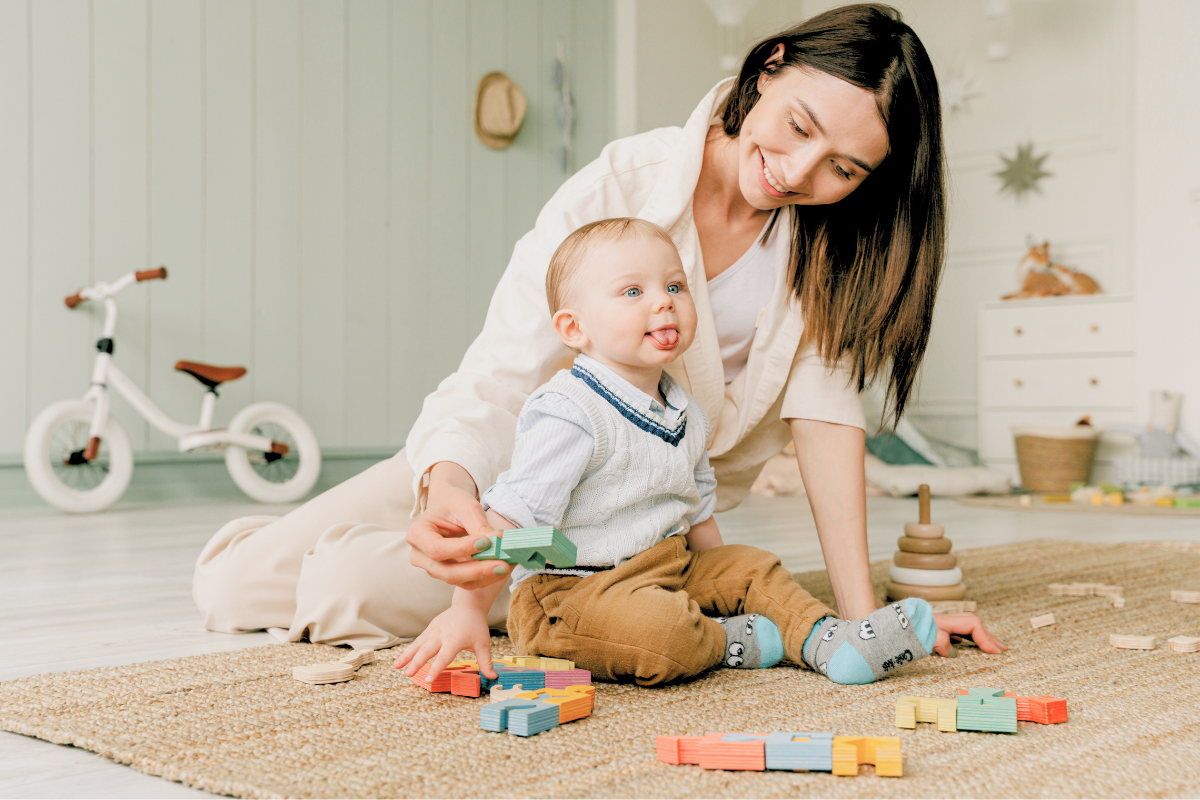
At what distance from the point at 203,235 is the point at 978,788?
3092 millimetres

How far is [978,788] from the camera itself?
0.67 m

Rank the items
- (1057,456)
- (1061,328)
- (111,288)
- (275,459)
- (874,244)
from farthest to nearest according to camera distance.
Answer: (1061,328)
(1057,456)
(275,459)
(111,288)
(874,244)

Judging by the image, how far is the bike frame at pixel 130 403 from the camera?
2924mm

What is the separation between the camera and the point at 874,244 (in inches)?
49.5

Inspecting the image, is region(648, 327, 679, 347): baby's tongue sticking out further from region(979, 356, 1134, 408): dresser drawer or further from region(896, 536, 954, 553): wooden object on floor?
region(979, 356, 1134, 408): dresser drawer

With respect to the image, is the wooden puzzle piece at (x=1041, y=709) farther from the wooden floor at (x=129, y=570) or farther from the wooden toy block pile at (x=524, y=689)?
the wooden floor at (x=129, y=570)

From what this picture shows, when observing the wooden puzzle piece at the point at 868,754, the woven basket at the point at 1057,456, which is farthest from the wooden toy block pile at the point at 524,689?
the woven basket at the point at 1057,456

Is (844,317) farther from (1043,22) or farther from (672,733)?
(1043,22)

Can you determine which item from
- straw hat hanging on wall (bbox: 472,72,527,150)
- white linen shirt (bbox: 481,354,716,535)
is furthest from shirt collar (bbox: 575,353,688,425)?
straw hat hanging on wall (bbox: 472,72,527,150)

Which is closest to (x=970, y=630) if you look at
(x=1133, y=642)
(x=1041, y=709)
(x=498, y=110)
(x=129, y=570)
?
(x=1133, y=642)

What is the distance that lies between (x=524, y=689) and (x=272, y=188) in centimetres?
286

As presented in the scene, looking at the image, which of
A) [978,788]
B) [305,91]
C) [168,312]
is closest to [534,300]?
[978,788]

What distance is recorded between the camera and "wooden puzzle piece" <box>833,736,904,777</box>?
2.29 ft

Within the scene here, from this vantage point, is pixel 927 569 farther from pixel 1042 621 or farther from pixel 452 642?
pixel 452 642
